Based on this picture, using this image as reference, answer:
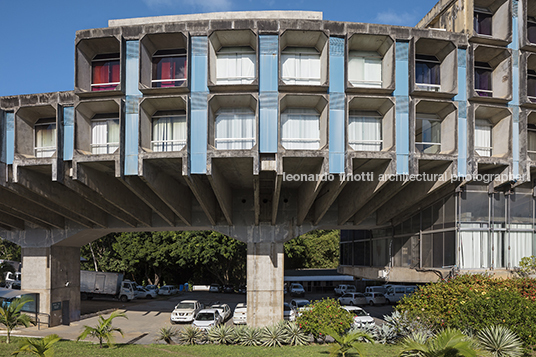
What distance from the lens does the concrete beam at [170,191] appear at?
70.8 ft

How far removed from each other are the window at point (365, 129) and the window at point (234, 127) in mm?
5498

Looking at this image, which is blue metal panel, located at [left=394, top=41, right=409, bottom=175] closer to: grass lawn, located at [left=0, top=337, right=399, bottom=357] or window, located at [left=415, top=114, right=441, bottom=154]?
window, located at [left=415, top=114, right=441, bottom=154]

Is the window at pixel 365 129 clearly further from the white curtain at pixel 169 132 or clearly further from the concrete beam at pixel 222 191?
the white curtain at pixel 169 132

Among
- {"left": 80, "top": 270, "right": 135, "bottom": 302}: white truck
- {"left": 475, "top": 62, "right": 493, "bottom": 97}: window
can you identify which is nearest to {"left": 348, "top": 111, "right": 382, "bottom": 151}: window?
{"left": 475, "top": 62, "right": 493, "bottom": 97}: window

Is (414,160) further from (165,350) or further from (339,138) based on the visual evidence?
(165,350)

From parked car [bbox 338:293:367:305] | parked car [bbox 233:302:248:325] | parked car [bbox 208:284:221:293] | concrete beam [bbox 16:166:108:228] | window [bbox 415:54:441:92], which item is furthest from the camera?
parked car [bbox 208:284:221:293]

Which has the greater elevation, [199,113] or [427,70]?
[427,70]

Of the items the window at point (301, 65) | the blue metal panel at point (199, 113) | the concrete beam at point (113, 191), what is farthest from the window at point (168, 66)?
the concrete beam at point (113, 191)

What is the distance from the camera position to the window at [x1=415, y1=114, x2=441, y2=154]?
75.4 feet

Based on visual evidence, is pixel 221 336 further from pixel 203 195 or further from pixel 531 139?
pixel 531 139

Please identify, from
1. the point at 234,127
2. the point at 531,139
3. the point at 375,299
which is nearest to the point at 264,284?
the point at 234,127

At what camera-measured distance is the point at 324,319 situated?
68.4 feet

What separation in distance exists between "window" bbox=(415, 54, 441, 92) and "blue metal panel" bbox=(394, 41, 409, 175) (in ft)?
6.67

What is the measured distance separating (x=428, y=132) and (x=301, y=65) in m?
8.07
